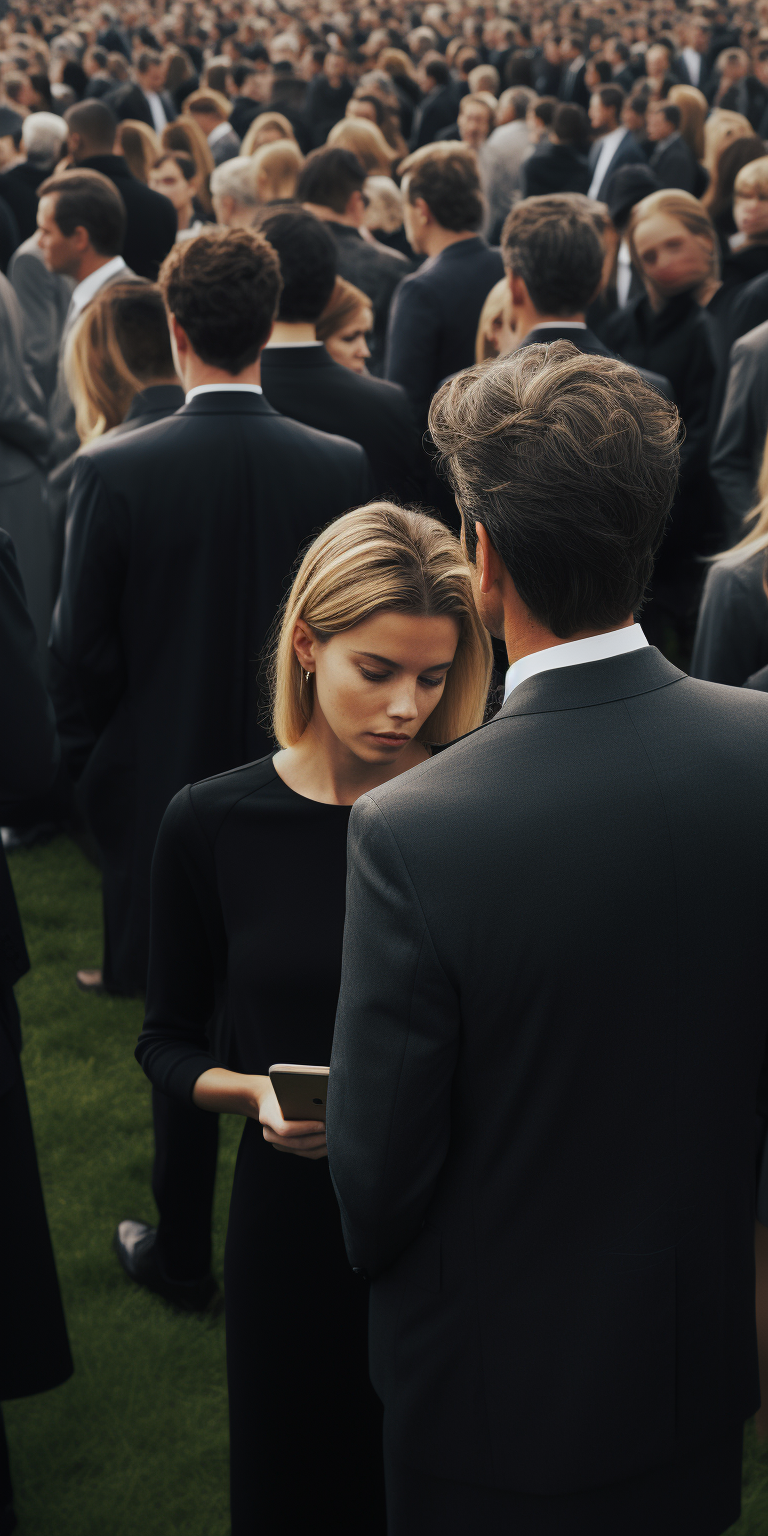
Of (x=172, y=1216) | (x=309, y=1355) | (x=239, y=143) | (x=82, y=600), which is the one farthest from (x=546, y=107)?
(x=309, y=1355)

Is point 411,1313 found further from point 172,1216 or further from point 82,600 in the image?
point 82,600

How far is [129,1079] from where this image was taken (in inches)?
153

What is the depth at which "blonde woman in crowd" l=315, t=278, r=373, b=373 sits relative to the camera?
13.6ft

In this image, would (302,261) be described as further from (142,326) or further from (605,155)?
(605,155)

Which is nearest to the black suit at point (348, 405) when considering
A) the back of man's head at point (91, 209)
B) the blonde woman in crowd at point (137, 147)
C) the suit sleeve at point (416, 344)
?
the suit sleeve at point (416, 344)

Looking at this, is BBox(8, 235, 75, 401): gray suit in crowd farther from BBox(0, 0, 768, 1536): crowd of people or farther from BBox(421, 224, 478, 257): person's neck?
BBox(0, 0, 768, 1536): crowd of people

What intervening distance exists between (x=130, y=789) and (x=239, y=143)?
830cm

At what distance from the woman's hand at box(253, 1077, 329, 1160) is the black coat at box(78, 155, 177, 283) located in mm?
5153

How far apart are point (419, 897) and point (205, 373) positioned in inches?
83.1

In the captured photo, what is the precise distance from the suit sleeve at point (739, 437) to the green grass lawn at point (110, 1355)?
257cm

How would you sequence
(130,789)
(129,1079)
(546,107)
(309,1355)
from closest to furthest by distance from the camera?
(309,1355)
(130,789)
(129,1079)
(546,107)

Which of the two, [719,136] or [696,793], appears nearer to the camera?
[696,793]

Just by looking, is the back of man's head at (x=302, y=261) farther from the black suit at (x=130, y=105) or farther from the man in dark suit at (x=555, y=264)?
the black suit at (x=130, y=105)

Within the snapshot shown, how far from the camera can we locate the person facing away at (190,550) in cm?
302
